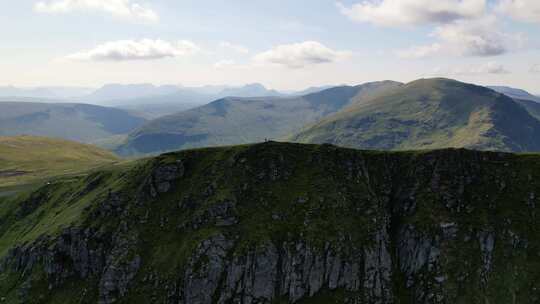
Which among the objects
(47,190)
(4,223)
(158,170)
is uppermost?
(158,170)

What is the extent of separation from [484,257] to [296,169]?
51892 mm

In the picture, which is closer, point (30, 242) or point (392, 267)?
point (392, 267)

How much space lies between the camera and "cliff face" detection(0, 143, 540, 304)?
3696 inches

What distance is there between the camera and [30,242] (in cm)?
11456

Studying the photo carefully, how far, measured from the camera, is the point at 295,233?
9925cm

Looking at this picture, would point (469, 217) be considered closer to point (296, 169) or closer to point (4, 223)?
point (296, 169)

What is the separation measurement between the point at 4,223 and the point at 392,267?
136679 millimetres

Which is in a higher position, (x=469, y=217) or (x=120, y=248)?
(x=469, y=217)

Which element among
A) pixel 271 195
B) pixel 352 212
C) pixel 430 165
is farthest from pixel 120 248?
pixel 430 165

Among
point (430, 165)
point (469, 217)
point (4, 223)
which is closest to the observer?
point (469, 217)

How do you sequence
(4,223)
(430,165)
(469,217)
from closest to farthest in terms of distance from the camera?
(469,217) → (430,165) → (4,223)

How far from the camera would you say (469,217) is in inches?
4033

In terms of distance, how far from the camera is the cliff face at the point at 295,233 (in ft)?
308

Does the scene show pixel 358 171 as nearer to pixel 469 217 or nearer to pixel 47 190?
pixel 469 217
